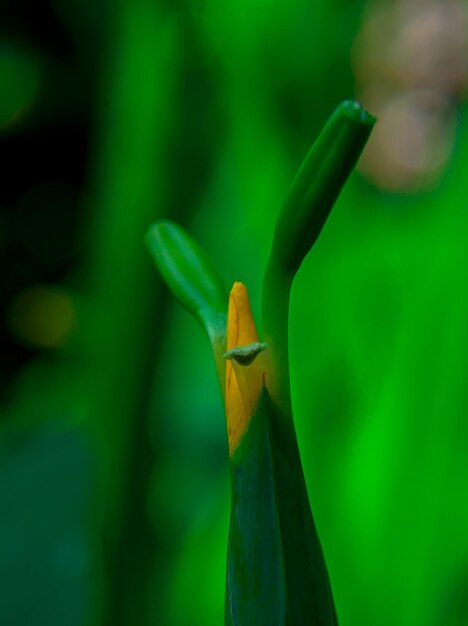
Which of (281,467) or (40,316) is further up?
(40,316)

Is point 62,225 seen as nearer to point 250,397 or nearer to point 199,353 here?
point 199,353

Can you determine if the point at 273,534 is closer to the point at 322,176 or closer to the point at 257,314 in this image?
the point at 322,176

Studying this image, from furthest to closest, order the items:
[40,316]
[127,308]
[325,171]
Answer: [40,316], [127,308], [325,171]

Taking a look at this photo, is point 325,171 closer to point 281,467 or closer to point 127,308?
point 281,467

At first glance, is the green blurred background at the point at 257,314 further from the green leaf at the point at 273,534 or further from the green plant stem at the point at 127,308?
the green leaf at the point at 273,534

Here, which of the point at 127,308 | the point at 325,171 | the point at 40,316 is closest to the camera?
the point at 325,171

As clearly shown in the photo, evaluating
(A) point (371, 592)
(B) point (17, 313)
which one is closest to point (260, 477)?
(A) point (371, 592)

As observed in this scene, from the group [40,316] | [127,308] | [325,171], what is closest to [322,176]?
[325,171]

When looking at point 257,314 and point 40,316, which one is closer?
point 257,314
